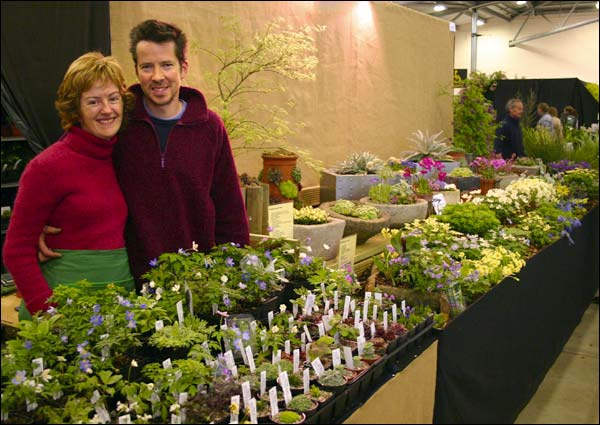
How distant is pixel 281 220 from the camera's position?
2.56 metres

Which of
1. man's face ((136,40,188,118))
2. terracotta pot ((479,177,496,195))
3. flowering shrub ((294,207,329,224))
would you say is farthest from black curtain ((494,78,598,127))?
man's face ((136,40,188,118))

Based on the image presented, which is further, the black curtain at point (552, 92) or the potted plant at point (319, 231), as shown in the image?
the black curtain at point (552, 92)

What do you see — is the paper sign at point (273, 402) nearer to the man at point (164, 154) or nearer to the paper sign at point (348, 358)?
the paper sign at point (348, 358)

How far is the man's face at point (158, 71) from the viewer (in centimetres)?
182

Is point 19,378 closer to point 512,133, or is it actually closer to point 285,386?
point 285,386

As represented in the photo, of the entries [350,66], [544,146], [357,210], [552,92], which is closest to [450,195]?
[357,210]

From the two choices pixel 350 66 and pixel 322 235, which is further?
pixel 350 66

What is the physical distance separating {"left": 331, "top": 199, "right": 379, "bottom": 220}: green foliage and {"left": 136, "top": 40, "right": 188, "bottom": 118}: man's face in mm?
1402

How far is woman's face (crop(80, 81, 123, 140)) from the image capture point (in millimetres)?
1718

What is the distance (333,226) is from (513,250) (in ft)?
3.02

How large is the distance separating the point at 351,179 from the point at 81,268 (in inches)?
85.7

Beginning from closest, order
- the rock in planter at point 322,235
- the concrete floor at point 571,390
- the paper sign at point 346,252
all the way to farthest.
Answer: the paper sign at point 346,252, the rock in planter at point 322,235, the concrete floor at point 571,390

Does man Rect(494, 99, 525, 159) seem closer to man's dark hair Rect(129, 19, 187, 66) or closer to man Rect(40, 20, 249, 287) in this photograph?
man Rect(40, 20, 249, 287)

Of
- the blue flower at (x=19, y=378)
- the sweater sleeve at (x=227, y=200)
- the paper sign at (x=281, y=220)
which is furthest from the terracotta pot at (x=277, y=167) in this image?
the blue flower at (x=19, y=378)
